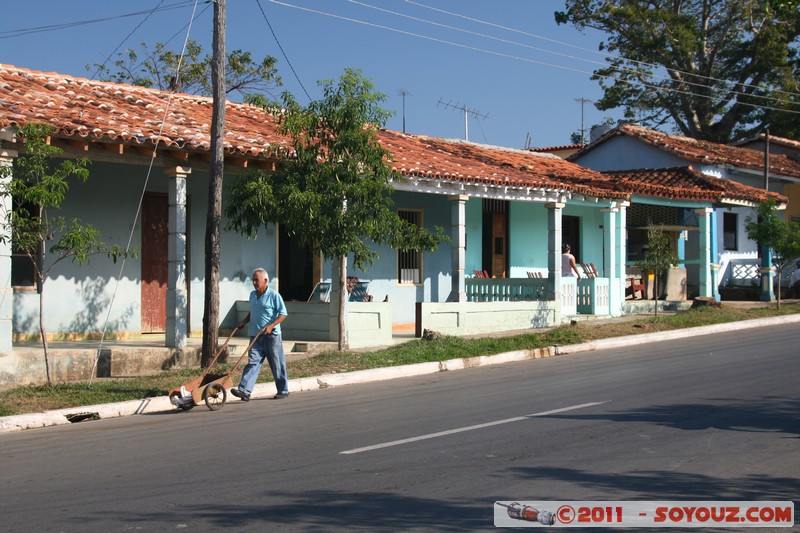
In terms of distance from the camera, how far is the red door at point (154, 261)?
52.4 feet

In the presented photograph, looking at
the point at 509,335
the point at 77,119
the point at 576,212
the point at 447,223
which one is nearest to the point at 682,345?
the point at 509,335

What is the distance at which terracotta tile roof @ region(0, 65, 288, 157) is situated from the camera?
12766mm

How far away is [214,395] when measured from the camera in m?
10.8

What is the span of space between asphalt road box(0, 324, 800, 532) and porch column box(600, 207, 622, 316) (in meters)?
9.53

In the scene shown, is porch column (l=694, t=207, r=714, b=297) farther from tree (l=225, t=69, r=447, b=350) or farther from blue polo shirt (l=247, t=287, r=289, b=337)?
blue polo shirt (l=247, t=287, r=289, b=337)

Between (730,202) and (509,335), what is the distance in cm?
1032

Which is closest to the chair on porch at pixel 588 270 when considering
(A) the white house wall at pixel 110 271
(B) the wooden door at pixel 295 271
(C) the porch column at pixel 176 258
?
(B) the wooden door at pixel 295 271

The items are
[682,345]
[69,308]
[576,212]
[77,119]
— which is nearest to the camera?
[77,119]

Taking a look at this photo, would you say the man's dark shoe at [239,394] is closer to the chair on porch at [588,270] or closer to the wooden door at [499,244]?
the wooden door at [499,244]

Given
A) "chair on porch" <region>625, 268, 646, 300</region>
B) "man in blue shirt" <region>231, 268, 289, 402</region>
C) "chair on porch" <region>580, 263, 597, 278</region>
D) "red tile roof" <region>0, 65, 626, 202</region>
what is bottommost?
"man in blue shirt" <region>231, 268, 289, 402</region>

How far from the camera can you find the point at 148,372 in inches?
529

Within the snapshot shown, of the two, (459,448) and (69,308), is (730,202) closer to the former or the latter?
(69,308)

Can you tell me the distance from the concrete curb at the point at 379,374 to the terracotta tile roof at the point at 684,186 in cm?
404

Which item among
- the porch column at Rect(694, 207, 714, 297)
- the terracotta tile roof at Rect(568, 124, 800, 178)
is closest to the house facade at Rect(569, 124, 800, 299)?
the terracotta tile roof at Rect(568, 124, 800, 178)
